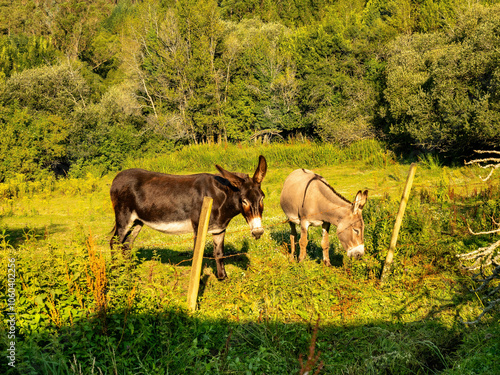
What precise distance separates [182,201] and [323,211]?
2.63 m

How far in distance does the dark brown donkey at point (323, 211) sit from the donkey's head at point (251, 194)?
1.58 m

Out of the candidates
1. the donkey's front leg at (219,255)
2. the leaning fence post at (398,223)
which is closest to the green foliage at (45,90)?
the donkey's front leg at (219,255)

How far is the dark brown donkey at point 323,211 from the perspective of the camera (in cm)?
720

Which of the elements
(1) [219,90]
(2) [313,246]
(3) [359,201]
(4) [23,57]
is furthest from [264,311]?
(4) [23,57]

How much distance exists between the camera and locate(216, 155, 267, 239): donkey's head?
21.1ft

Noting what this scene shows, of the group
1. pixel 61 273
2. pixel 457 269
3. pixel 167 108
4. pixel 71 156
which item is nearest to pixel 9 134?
pixel 71 156

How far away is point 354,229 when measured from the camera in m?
7.20

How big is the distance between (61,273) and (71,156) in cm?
2659

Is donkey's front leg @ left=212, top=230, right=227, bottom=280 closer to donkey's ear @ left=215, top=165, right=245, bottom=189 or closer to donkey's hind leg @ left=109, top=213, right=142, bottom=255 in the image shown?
donkey's ear @ left=215, top=165, right=245, bottom=189

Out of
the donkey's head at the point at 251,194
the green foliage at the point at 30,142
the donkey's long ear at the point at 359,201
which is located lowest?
the green foliage at the point at 30,142

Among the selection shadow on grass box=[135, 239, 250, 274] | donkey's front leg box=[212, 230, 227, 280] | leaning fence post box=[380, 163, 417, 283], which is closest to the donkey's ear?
donkey's front leg box=[212, 230, 227, 280]

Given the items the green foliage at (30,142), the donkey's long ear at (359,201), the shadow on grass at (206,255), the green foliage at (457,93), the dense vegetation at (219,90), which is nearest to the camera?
the donkey's long ear at (359,201)

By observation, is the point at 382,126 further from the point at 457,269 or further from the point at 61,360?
the point at 61,360

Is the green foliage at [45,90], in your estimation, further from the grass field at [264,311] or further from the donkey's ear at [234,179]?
the donkey's ear at [234,179]
